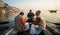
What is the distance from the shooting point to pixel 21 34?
4.53m

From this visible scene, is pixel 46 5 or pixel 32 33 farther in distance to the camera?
pixel 46 5

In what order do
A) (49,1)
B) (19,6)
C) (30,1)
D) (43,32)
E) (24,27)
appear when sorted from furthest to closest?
(49,1)
(30,1)
(19,6)
(24,27)
(43,32)

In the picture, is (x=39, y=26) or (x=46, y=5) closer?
(x=39, y=26)

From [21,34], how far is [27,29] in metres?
0.53

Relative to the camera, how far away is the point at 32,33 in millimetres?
4457

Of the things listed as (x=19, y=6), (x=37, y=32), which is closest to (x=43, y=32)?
(x=37, y=32)

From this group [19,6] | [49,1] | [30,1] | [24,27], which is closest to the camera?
[24,27]

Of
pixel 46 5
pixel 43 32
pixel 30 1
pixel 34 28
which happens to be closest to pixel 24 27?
pixel 34 28

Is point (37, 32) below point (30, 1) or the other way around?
below

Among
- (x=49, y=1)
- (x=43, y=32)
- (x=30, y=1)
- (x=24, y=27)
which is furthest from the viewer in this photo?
(x=49, y=1)

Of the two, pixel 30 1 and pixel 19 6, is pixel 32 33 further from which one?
pixel 30 1

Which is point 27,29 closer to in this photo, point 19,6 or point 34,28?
point 34,28

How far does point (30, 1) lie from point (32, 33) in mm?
10498

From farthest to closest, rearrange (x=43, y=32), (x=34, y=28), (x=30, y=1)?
(x=30, y=1) < (x=34, y=28) < (x=43, y=32)
